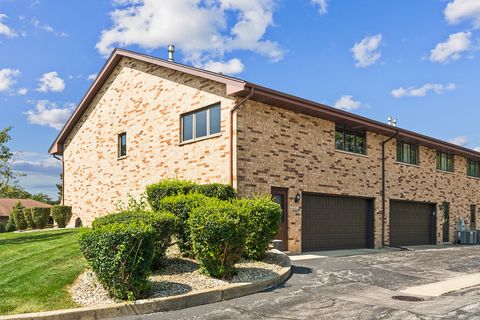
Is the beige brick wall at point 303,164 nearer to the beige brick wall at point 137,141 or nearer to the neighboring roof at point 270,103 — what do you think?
the neighboring roof at point 270,103

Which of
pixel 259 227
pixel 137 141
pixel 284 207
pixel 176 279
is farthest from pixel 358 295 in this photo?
pixel 137 141

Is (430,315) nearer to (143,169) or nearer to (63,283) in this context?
(63,283)

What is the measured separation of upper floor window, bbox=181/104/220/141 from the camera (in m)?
15.5

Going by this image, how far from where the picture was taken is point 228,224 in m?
9.44

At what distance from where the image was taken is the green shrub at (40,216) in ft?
83.9

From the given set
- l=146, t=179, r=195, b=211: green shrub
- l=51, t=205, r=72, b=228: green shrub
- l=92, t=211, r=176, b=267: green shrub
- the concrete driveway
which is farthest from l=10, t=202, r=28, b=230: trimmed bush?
l=92, t=211, r=176, b=267: green shrub

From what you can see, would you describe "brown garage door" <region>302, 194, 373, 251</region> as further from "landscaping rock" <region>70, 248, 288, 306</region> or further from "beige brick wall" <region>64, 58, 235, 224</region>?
"landscaping rock" <region>70, 248, 288, 306</region>

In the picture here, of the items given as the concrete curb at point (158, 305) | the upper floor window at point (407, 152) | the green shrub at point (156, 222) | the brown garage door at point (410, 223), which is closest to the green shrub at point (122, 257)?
the concrete curb at point (158, 305)

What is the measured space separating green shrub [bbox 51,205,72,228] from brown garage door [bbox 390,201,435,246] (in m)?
16.8

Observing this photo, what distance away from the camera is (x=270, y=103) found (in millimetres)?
15445

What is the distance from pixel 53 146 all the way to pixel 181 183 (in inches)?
609

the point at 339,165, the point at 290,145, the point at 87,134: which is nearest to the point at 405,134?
the point at 339,165

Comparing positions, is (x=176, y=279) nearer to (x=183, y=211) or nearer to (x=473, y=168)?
(x=183, y=211)

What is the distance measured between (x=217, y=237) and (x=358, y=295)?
3.23 meters
